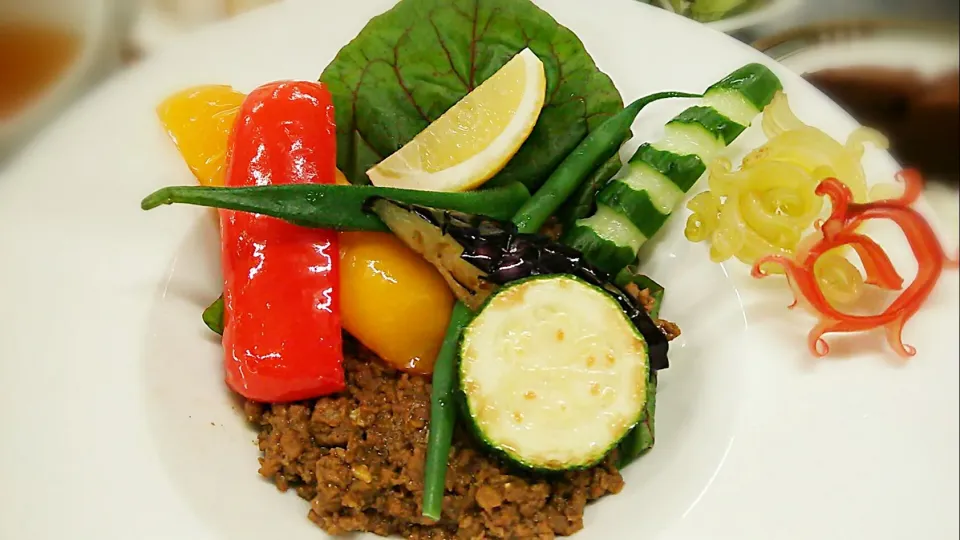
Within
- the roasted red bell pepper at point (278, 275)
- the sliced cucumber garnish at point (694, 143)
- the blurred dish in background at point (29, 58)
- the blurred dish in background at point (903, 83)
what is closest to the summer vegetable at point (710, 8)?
the blurred dish in background at point (903, 83)

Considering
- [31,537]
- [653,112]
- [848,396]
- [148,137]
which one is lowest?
[31,537]

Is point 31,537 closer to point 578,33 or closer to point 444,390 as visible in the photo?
point 444,390

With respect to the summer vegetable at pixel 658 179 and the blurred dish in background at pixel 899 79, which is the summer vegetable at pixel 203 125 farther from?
the blurred dish in background at pixel 899 79

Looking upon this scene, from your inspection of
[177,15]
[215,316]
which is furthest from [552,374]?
[177,15]

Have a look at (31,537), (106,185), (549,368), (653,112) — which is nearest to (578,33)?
(653,112)

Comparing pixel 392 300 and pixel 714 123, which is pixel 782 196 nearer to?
pixel 714 123

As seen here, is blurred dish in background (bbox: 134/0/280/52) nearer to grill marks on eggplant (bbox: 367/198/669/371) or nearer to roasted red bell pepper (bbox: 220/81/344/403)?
roasted red bell pepper (bbox: 220/81/344/403)

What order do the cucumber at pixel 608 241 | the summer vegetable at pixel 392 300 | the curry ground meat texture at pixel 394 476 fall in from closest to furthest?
the curry ground meat texture at pixel 394 476
the summer vegetable at pixel 392 300
the cucumber at pixel 608 241
